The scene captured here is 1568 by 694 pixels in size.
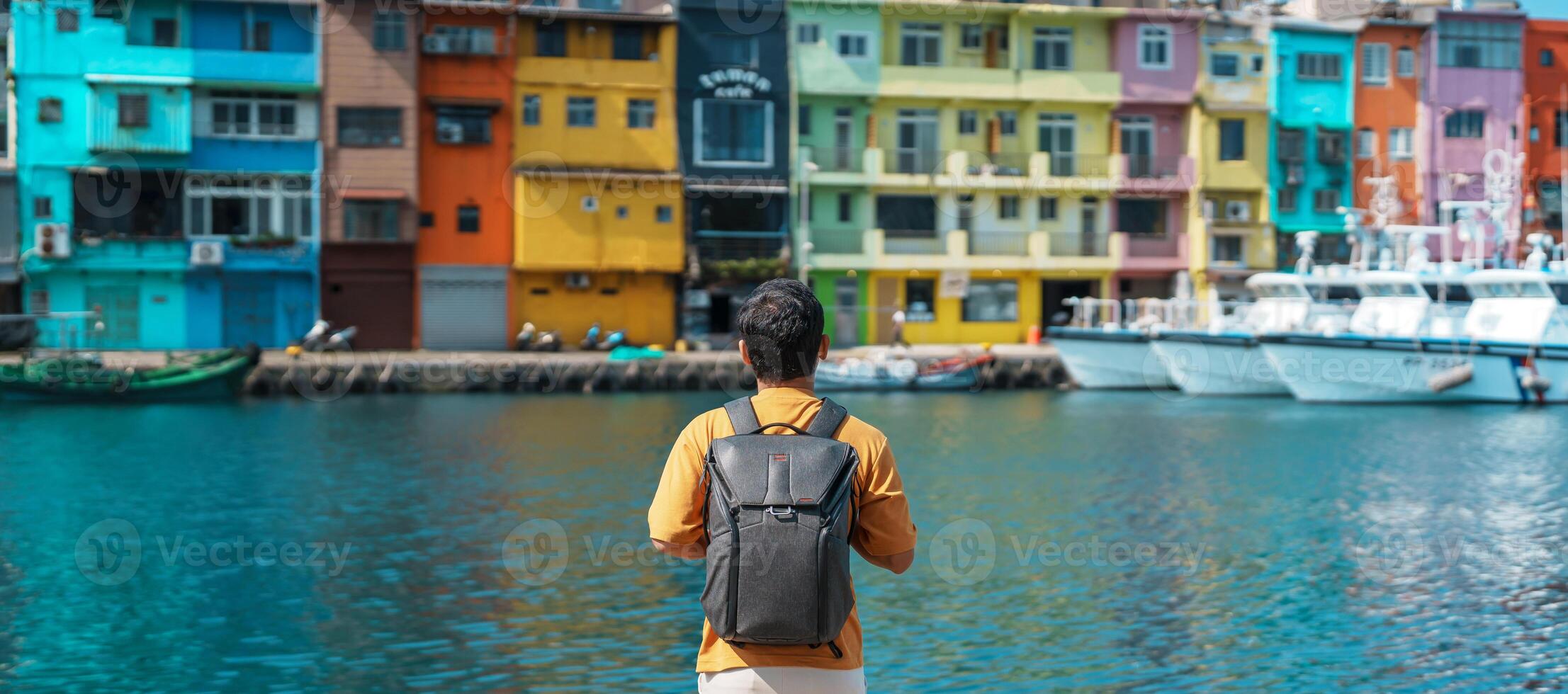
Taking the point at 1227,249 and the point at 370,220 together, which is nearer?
the point at 370,220

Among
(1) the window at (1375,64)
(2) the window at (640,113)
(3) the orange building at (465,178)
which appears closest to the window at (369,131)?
(3) the orange building at (465,178)

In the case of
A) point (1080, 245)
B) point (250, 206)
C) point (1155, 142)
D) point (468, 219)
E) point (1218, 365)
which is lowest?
point (1218, 365)

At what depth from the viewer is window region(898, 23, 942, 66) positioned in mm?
53344

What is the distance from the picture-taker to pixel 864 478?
18.4 ft

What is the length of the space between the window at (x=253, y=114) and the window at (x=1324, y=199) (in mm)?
32191

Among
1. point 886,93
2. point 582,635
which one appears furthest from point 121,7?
point 582,635

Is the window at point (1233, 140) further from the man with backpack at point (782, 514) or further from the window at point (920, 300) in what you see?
the man with backpack at point (782, 514)

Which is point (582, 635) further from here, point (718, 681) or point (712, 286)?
point (712, 286)

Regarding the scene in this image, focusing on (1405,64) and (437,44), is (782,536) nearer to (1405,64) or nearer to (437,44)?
(437,44)

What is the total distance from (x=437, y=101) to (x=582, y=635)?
36.5m

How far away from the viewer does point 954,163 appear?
53219 mm

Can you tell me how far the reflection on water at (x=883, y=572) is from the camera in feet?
44.8

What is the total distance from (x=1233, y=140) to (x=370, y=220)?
27464mm

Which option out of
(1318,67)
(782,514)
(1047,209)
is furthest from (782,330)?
(1318,67)
